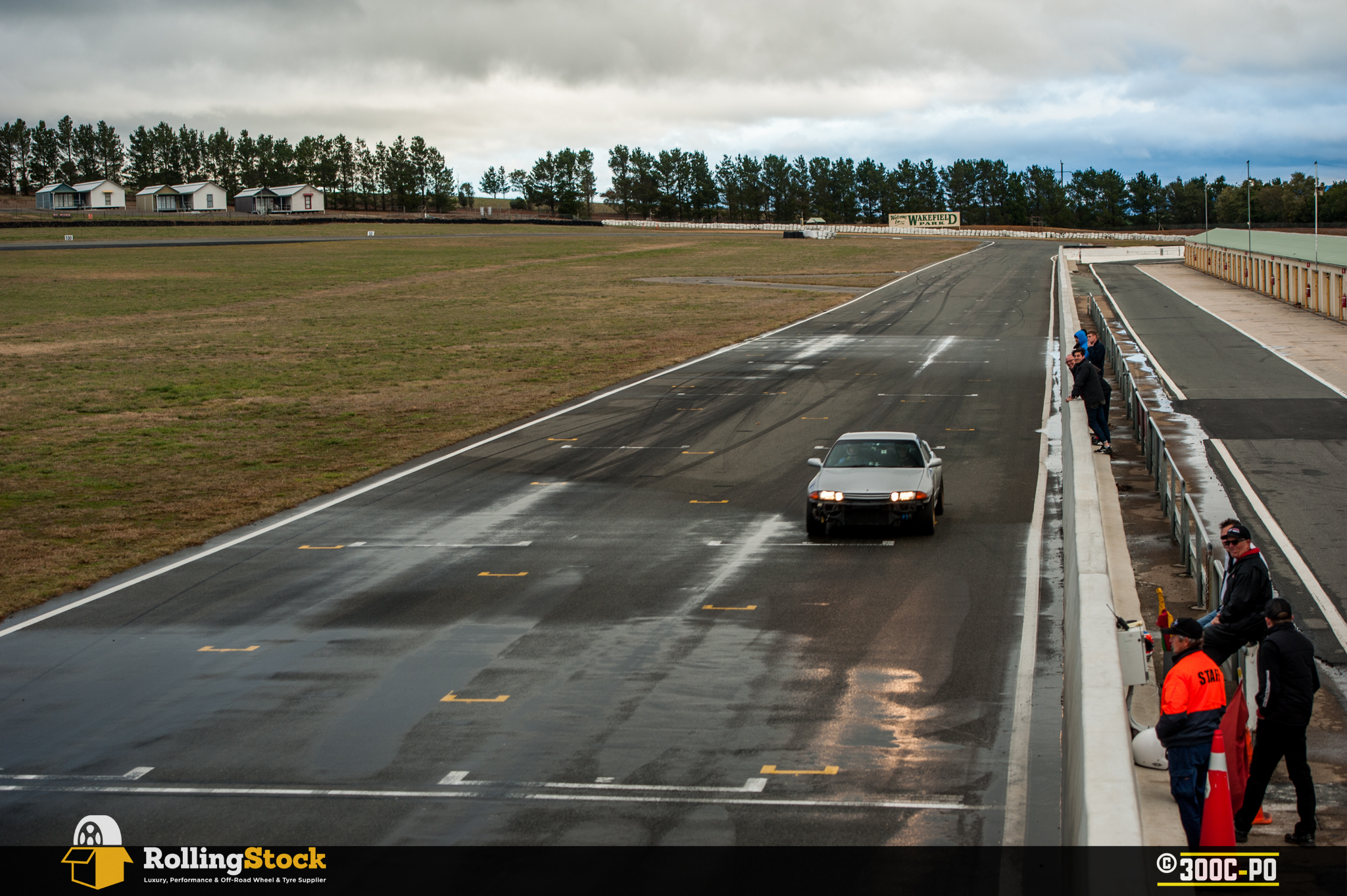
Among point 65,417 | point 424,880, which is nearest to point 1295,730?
point 424,880

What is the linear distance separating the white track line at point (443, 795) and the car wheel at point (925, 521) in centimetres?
899

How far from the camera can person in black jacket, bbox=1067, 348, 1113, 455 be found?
2216 cm

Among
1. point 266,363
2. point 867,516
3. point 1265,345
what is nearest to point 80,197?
point 266,363

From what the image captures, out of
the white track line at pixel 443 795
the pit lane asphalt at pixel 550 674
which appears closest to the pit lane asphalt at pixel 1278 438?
the pit lane asphalt at pixel 550 674

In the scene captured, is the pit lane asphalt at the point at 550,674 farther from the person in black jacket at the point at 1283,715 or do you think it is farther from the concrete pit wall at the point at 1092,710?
the person in black jacket at the point at 1283,715

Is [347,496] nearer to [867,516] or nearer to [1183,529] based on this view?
[867,516]

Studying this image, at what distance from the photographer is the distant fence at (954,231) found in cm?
14800

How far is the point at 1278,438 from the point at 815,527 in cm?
1263

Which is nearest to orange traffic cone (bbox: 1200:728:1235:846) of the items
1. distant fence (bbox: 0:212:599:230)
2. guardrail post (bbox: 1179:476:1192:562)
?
guardrail post (bbox: 1179:476:1192:562)

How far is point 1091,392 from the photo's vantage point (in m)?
22.3

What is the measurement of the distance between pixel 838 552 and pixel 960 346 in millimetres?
28357

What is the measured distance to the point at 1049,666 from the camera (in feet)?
39.3

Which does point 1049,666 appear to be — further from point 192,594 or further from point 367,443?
point 367,443

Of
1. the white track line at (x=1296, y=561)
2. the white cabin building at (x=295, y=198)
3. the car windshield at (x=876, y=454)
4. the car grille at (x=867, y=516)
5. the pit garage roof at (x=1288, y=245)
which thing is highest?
the white cabin building at (x=295, y=198)
